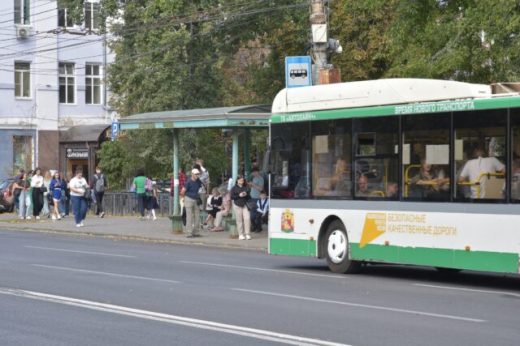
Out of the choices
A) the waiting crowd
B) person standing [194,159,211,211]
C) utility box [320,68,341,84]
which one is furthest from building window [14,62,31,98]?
utility box [320,68,341,84]

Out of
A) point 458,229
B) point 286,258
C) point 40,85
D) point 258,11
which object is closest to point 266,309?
point 458,229

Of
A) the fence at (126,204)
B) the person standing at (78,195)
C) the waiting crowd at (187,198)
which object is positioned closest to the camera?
the waiting crowd at (187,198)

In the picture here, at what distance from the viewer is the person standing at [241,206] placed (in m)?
26.7

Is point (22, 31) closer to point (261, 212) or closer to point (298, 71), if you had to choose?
A: point (261, 212)

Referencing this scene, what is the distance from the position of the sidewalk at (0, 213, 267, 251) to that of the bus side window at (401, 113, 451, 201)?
8.63 meters

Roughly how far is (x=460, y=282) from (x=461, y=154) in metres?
2.22

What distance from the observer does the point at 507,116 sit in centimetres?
1509

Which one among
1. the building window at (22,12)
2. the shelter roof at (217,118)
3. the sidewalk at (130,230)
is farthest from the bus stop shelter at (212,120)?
the building window at (22,12)

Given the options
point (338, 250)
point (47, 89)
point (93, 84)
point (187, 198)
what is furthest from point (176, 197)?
point (93, 84)

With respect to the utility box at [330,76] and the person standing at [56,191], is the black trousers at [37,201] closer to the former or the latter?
the person standing at [56,191]

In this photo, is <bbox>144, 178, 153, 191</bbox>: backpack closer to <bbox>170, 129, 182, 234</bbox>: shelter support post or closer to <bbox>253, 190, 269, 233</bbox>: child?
<bbox>170, 129, 182, 234</bbox>: shelter support post

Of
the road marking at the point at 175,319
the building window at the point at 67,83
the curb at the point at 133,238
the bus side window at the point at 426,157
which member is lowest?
the curb at the point at 133,238

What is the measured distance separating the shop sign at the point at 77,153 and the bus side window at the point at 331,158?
1508 inches

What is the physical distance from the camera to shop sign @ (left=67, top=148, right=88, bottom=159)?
183 ft
